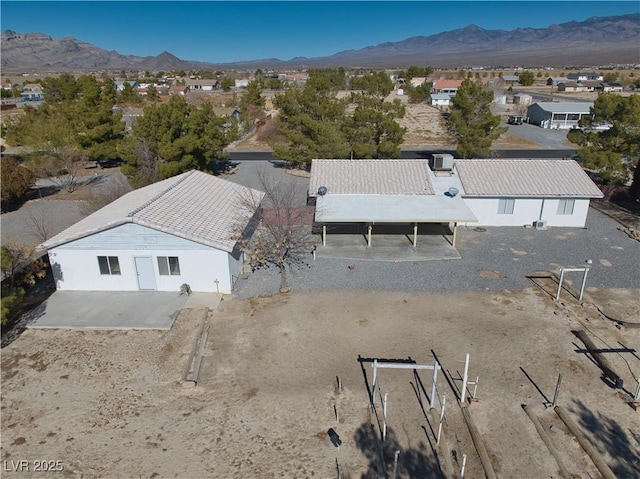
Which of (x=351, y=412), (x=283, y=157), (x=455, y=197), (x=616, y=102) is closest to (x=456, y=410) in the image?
(x=351, y=412)

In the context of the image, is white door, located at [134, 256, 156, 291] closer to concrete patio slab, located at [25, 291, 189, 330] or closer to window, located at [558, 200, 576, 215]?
concrete patio slab, located at [25, 291, 189, 330]

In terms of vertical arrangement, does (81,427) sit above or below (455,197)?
below

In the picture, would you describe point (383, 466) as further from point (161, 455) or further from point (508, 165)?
point (508, 165)

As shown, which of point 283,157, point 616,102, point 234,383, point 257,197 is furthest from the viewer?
point 283,157

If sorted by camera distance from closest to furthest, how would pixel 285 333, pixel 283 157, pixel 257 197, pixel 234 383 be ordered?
pixel 234 383
pixel 285 333
pixel 257 197
pixel 283 157

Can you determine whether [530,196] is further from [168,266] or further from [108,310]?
[108,310]

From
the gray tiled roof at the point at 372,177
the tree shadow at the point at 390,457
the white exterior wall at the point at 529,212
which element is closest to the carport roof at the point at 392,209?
the gray tiled roof at the point at 372,177

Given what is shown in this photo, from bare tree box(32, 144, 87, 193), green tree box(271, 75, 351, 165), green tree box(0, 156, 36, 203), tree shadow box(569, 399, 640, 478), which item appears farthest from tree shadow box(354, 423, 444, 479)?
bare tree box(32, 144, 87, 193)
